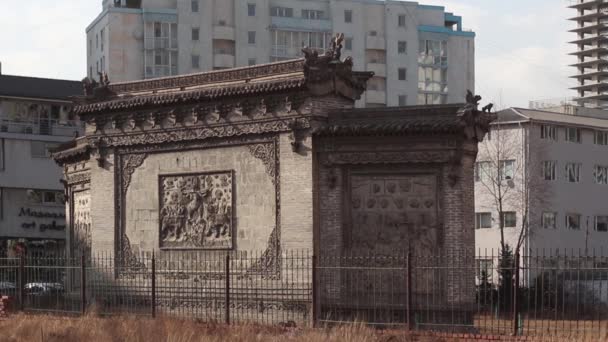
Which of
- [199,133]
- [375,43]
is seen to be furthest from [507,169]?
[199,133]

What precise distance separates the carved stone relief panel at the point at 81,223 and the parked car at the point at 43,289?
1.63m

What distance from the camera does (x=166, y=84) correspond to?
98.8 ft

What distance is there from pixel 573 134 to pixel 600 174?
3181mm

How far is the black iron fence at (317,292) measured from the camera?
24250 mm

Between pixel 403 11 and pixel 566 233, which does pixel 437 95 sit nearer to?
pixel 403 11

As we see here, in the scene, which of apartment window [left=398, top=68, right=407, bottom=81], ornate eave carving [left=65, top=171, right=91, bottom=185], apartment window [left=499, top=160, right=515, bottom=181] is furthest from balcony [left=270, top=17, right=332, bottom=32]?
ornate eave carving [left=65, top=171, right=91, bottom=185]

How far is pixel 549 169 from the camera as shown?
59500mm

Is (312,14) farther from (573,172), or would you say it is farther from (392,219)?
(392,219)

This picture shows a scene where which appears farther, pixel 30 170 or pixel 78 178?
pixel 30 170

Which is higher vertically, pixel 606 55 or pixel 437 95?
pixel 606 55

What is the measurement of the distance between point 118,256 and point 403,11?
59.9 m

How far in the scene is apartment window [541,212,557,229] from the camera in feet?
192

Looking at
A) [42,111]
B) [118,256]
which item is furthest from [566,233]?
[118,256]

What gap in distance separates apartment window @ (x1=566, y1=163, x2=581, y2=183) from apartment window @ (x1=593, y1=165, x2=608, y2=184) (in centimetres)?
139
